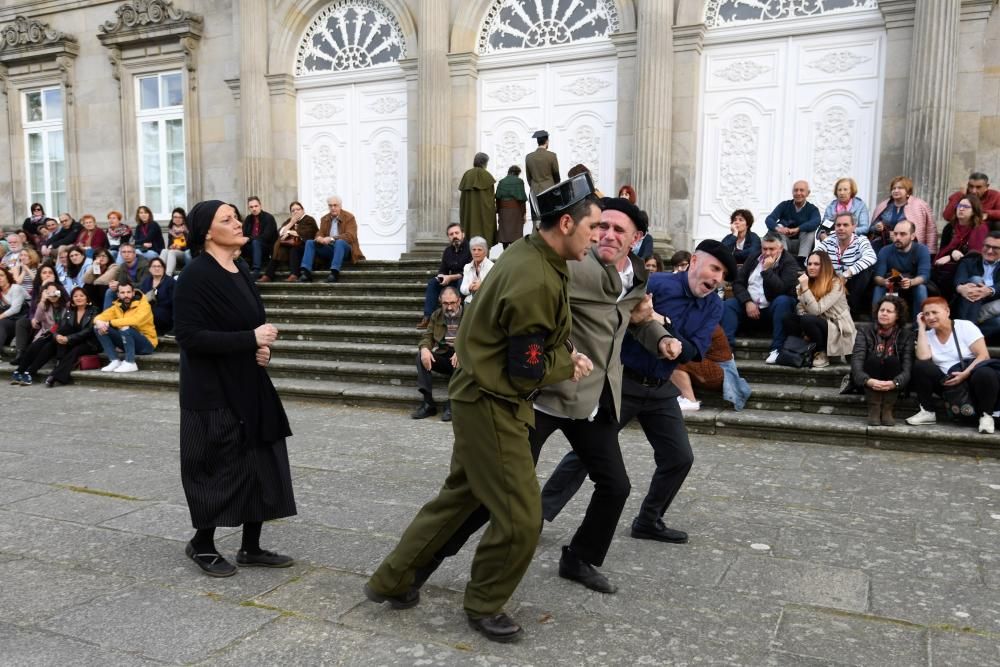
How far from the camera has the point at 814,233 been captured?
9750 mm

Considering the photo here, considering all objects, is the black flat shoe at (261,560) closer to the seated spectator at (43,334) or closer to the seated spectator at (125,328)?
the seated spectator at (125,328)

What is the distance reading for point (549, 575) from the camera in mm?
4000

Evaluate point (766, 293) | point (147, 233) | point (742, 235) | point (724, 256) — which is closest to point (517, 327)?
point (724, 256)

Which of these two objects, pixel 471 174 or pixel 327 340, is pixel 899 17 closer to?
pixel 471 174

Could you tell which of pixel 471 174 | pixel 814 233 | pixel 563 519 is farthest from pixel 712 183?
pixel 563 519

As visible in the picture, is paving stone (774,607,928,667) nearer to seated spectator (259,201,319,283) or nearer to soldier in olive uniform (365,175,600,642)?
soldier in olive uniform (365,175,600,642)

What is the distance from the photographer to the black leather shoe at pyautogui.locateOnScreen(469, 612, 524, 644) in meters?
3.25

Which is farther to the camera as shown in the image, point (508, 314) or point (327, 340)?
point (327, 340)

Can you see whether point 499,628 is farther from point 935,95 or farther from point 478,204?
point 935,95

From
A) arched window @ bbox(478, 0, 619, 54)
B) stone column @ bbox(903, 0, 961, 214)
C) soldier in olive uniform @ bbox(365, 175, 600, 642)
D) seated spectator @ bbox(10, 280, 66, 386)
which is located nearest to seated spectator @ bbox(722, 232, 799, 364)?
stone column @ bbox(903, 0, 961, 214)

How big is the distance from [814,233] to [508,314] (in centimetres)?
779

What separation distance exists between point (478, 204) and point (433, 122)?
248 cm

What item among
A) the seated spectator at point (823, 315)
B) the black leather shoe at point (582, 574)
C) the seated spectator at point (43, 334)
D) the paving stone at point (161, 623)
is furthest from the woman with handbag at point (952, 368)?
the seated spectator at point (43, 334)

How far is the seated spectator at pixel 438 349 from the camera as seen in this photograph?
8289 mm
